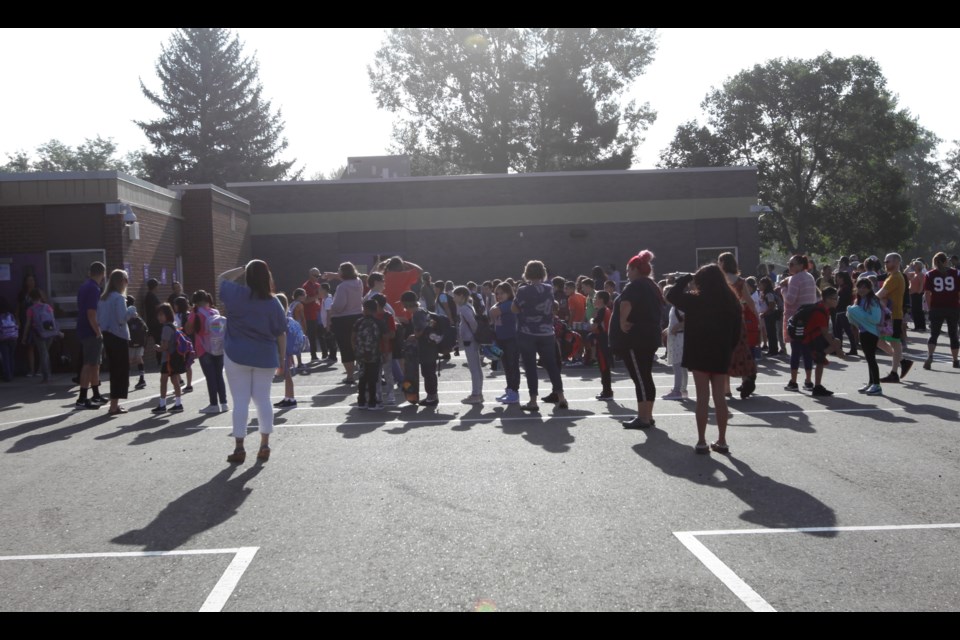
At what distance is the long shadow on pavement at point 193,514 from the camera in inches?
233

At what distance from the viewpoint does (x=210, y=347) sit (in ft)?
40.0

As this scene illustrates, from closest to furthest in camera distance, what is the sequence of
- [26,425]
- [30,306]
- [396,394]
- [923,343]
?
[26,425] < [396,394] < [30,306] < [923,343]

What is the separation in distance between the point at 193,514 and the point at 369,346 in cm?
557

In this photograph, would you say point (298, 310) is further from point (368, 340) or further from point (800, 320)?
point (800, 320)

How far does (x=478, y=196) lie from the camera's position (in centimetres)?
3509

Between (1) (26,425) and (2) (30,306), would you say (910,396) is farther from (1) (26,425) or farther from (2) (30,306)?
(2) (30,306)

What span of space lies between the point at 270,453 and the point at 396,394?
17.2 feet

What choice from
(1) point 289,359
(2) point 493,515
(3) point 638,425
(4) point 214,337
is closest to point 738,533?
(2) point 493,515

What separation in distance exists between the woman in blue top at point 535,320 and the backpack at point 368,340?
1.90 metres

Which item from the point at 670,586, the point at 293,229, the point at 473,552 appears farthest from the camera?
the point at 293,229

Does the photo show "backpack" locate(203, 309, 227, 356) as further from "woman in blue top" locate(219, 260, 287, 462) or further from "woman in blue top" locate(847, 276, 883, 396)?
"woman in blue top" locate(847, 276, 883, 396)

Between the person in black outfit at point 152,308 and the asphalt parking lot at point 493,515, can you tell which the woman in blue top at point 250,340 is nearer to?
the asphalt parking lot at point 493,515

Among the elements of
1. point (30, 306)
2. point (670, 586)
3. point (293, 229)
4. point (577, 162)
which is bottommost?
point (670, 586)

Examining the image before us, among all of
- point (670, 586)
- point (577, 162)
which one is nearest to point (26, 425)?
point (670, 586)
